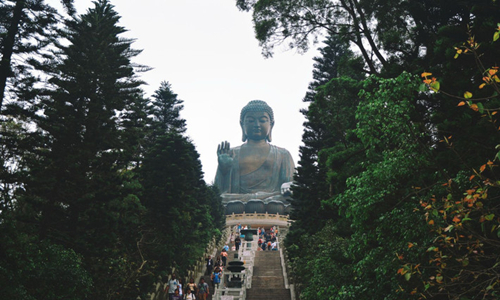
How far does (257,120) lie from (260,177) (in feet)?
16.4

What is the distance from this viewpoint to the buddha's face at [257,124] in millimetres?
48750

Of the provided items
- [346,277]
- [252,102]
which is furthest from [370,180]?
[252,102]

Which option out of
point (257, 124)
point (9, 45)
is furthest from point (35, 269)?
point (257, 124)

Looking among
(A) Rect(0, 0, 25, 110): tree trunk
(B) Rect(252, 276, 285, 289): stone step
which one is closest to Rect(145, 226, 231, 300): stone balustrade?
(B) Rect(252, 276, 285, 289): stone step

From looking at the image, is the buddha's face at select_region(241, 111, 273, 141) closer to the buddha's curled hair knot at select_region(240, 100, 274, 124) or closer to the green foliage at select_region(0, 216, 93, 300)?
the buddha's curled hair knot at select_region(240, 100, 274, 124)

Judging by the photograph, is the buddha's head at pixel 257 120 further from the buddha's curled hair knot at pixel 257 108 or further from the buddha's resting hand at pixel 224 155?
the buddha's resting hand at pixel 224 155

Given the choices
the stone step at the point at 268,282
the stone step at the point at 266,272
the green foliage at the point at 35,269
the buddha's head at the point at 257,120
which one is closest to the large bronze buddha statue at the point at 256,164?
the buddha's head at the point at 257,120

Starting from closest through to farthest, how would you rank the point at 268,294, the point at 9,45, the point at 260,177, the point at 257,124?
the point at 9,45 < the point at 268,294 < the point at 260,177 < the point at 257,124

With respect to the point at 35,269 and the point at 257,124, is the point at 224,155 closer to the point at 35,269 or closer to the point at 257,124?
the point at 257,124

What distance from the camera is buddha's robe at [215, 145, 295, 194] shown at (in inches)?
1893

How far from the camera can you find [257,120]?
48812 mm

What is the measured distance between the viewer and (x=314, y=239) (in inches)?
642

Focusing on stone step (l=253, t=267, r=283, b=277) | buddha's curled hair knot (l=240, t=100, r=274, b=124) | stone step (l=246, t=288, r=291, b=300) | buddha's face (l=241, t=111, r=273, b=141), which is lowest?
stone step (l=246, t=288, r=291, b=300)

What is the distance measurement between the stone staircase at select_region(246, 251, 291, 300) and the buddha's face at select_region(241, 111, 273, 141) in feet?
81.6
